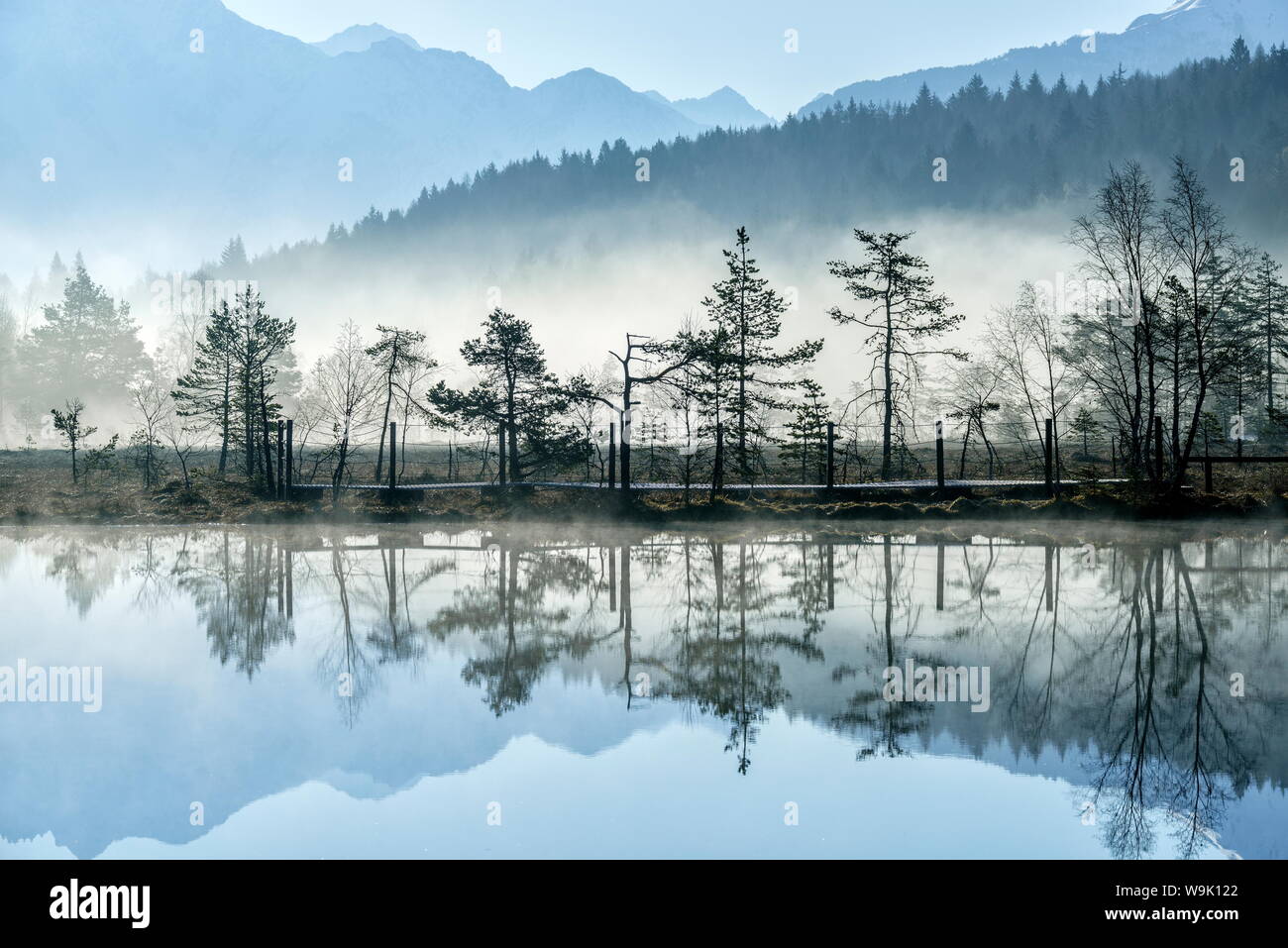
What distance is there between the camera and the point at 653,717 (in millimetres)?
7262

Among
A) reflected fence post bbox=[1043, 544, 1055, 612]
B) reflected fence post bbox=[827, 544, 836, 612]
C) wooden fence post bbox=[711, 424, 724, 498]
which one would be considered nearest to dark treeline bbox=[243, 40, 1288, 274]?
wooden fence post bbox=[711, 424, 724, 498]

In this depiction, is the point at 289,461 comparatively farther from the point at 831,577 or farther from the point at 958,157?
the point at 958,157

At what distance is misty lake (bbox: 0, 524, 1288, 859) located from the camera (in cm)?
530

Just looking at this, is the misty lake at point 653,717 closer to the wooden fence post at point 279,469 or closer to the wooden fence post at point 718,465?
the wooden fence post at point 718,465

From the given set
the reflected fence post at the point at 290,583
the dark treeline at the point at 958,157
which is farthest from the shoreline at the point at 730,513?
the dark treeline at the point at 958,157

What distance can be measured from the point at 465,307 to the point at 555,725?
163 metres

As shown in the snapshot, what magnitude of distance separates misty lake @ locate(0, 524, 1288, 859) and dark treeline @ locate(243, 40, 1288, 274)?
11084cm

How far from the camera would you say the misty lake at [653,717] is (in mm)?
5297

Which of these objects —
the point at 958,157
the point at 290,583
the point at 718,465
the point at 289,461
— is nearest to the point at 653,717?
the point at 290,583

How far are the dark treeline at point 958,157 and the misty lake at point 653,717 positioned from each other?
11084 centimetres

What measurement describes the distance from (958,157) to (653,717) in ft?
455

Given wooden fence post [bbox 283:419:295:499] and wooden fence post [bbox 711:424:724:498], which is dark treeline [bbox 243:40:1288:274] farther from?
wooden fence post [bbox 283:419:295:499]
